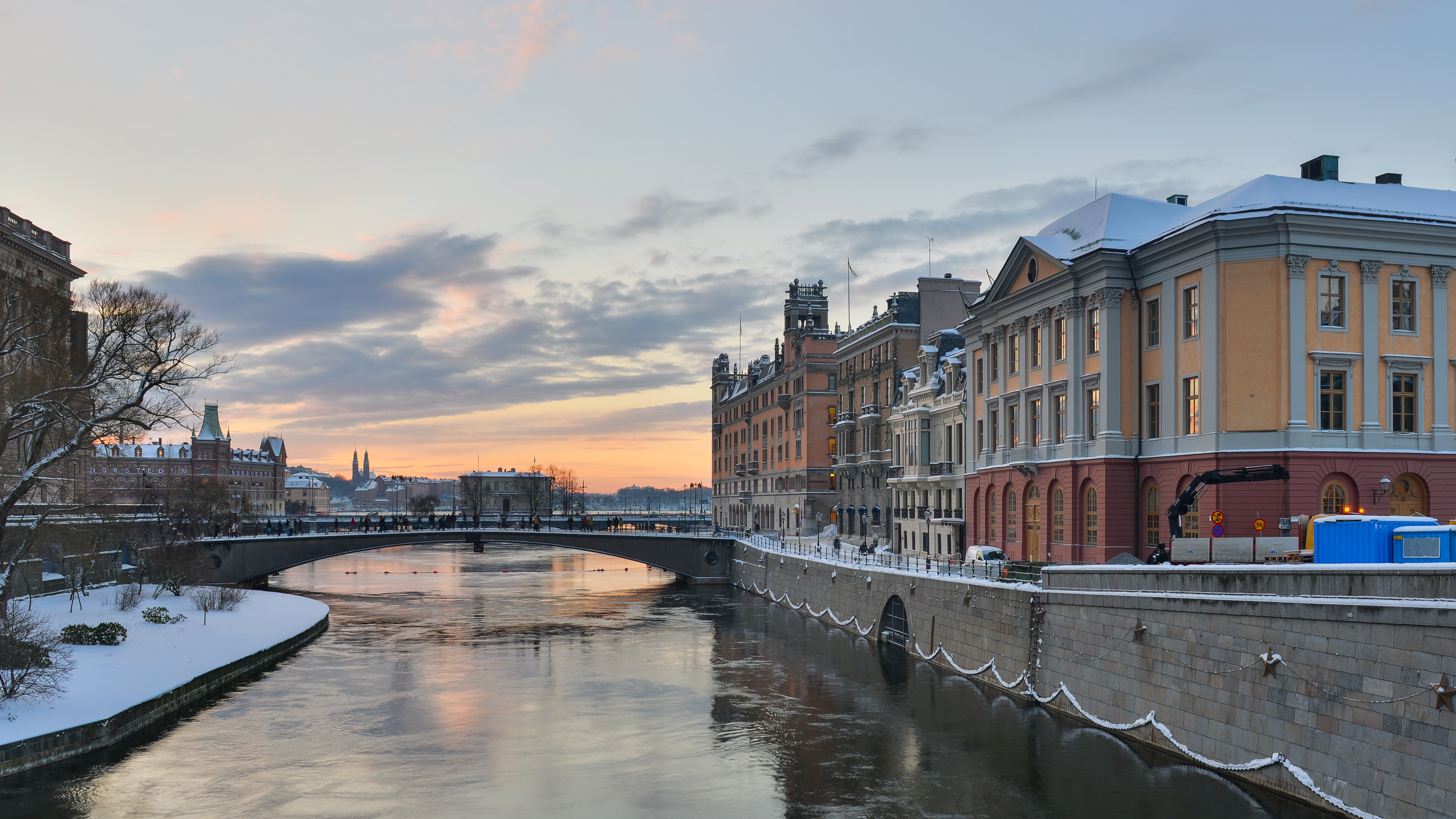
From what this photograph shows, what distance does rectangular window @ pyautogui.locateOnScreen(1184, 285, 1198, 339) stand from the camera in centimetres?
4403

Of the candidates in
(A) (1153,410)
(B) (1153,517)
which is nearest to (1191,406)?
(A) (1153,410)

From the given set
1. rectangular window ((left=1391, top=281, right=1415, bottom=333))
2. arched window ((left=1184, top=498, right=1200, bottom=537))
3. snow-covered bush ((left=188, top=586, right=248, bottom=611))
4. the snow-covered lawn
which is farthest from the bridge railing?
snow-covered bush ((left=188, top=586, right=248, bottom=611))

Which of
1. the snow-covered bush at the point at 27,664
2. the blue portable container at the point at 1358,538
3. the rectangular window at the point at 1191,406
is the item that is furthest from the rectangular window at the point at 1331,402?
the snow-covered bush at the point at 27,664

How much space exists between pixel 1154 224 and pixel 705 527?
413 feet

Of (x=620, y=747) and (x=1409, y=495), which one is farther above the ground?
(x=1409, y=495)

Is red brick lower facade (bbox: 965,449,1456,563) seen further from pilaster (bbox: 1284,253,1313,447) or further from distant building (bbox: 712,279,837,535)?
distant building (bbox: 712,279,837,535)

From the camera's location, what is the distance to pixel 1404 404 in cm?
4241

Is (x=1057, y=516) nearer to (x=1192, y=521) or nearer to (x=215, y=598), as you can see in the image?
(x=1192, y=521)

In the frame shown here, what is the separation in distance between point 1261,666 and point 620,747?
1954cm

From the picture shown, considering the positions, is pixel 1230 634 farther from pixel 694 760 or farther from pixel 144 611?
pixel 144 611

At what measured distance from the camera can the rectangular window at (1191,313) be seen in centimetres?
4403

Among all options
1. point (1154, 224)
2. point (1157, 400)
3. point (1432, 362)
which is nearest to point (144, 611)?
point (1157, 400)

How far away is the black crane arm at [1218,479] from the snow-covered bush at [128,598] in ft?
163

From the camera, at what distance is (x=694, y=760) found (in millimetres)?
32812
